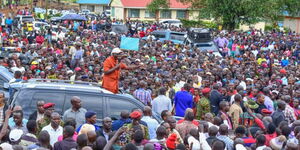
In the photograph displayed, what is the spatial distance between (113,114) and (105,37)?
18.4 metres

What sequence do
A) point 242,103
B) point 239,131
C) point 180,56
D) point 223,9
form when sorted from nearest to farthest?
point 239,131 < point 242,103 < point 180,56 < point 223,9

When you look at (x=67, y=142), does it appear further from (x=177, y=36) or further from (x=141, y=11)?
(x=141, y=11)

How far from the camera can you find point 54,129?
26.1 feet

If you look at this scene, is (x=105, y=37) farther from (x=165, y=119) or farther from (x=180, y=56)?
(x=165, y=119)

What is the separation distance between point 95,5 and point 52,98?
5889 cm

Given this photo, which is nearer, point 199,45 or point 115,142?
point 115,142

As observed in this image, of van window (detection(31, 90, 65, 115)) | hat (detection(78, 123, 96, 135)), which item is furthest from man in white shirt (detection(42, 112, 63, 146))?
van window (detection(31, 90, 65, 115))

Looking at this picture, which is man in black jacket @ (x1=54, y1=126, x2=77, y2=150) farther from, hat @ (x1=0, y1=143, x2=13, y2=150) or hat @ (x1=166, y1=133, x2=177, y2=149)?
hat @ (x1=166, y1=133, x2=177, y2=149)

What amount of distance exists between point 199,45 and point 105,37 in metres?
5.44

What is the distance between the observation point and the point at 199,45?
25047mm

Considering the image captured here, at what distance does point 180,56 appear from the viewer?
20.6m

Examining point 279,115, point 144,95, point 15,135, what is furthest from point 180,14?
point 15,135

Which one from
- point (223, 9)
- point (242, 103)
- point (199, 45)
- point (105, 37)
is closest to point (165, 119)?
point (242, 103)

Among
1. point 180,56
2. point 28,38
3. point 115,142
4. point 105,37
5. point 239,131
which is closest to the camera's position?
point 115,142
